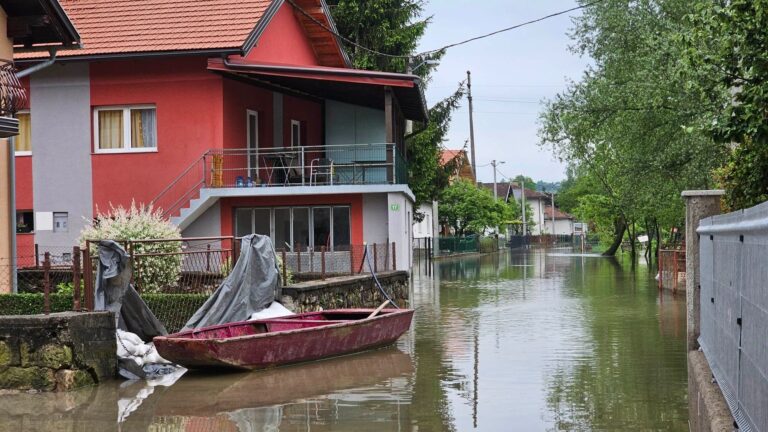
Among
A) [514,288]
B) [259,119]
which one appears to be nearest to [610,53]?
[514,288]

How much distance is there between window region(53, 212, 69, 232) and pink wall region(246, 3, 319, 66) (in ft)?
22.1

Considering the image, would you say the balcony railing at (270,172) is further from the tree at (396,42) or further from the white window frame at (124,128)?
the tree at (396,42)

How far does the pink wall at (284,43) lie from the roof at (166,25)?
0.99 meters

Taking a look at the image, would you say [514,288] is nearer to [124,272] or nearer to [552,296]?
[552,296]

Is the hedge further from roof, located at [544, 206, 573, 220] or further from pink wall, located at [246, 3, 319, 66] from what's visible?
roof, located at [544, 206, 573, 220]

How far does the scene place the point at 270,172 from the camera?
27.9 meters

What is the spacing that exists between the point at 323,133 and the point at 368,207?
5.57 metres

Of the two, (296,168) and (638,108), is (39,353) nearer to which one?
(296,168)

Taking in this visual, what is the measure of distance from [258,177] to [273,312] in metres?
10.9

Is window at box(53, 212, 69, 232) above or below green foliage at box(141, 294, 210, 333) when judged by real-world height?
above

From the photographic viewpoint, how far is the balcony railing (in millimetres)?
26719

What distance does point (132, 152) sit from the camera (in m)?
27.1

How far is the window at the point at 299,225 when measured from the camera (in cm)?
2823

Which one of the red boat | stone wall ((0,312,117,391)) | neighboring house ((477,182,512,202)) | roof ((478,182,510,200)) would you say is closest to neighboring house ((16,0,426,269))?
the red boat
